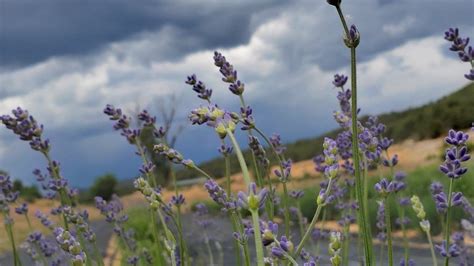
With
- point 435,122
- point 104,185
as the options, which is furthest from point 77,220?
point 104,185

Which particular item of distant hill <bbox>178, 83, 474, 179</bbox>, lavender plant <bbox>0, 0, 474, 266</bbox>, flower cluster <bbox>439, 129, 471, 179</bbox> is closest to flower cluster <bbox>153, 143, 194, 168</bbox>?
lavender plant <bbox>0, 0, 474, 266</bbox>

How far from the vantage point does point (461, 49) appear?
8.47 feet

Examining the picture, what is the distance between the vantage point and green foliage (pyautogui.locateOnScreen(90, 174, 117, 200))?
24094mm

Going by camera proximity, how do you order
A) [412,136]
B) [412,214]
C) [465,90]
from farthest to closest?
[465,90] → [412,136] → [412,214]

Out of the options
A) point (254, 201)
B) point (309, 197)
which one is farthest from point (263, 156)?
point (309, 197)

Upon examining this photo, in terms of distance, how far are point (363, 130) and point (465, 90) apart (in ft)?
84.5

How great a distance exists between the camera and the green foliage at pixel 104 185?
2409 centimetres

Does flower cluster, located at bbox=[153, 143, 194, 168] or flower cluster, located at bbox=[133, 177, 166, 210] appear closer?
flower cluster, located at bbox=[153, 143, 194, 168]

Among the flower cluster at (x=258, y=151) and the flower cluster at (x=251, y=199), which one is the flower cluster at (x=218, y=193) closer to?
the flower cluster at (x=258, y=151)

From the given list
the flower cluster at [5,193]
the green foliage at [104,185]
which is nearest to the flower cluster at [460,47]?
the flower cluster at [5,193]

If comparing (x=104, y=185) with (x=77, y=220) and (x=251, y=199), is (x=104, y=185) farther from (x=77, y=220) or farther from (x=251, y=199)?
(x=251, y=199)

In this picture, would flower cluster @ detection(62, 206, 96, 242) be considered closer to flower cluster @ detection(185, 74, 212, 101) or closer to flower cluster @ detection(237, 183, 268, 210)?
flower cluster @ detection(185, 74, 212, 101)

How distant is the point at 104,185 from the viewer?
24266 mm

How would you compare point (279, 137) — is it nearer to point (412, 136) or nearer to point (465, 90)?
point (412, 136)
